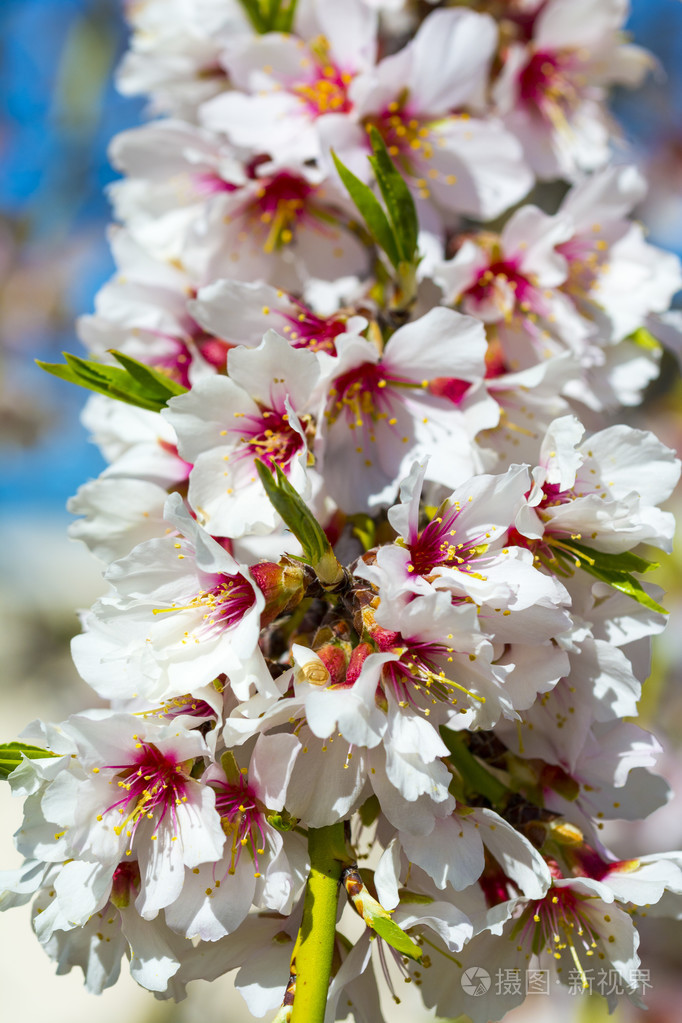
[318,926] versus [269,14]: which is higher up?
[269,14]

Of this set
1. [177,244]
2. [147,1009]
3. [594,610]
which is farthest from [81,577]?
[594,610]

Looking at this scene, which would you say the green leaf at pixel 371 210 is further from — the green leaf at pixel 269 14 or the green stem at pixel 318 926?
the green stem at pixel 318 926

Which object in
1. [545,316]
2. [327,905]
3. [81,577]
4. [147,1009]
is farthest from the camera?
[81,577]

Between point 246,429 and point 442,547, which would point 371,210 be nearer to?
point 246,429

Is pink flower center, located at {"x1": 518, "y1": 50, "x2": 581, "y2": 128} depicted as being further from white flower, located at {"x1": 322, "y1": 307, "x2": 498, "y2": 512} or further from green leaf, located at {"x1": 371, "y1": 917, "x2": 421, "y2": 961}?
green leaf, located at {"x1": 371, "y1": 917, "x2": 421, "y2": 961}

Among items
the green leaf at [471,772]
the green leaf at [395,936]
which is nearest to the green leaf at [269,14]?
the green leaf at [471,772]

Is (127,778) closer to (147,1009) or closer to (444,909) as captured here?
(444,909)

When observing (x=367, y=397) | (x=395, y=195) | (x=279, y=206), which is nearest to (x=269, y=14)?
(x=279, y=206)
